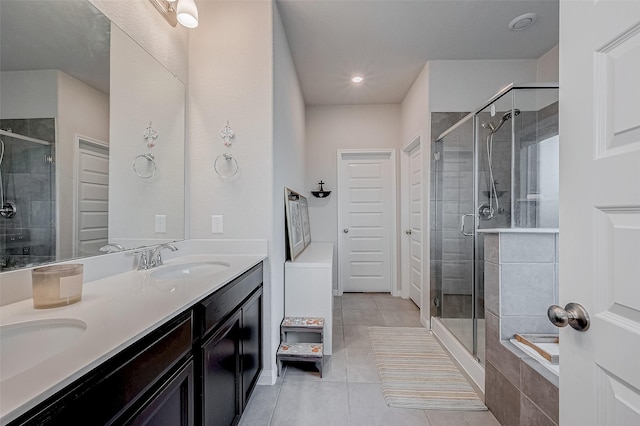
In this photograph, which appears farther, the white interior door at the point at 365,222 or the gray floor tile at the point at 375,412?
the white interior door at the point at 365,222

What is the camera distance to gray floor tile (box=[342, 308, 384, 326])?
3.08 m

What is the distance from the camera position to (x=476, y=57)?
2.93 meters

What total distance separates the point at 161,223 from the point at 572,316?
195cm

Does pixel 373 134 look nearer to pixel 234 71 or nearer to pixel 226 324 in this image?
pixel 234 71

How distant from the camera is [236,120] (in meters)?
1.99

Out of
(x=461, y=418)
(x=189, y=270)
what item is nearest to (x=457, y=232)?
(x=461, y=418)

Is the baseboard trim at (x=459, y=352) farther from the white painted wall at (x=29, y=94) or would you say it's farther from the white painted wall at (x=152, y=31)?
the white painted wall at (x=152, y=31)

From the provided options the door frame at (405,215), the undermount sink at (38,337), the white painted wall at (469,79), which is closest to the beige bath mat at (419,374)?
the door frame at (405,215)

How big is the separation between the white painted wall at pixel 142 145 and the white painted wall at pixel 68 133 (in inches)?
5.7

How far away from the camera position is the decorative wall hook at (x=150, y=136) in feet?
5.35

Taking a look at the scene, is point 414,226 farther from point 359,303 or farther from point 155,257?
point 155,257

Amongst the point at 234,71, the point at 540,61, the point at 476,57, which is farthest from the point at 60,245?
the point at 540,61

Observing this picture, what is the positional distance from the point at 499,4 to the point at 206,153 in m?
2.53

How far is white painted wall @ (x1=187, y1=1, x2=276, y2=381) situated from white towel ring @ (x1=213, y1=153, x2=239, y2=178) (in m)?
0.03
